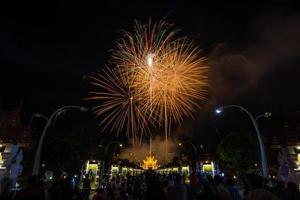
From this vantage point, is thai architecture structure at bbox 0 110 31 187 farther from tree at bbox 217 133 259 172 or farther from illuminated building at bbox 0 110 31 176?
tree at bbox 217 133 259 172

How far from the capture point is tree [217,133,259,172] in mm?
52812

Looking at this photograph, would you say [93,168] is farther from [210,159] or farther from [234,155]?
[210,159]

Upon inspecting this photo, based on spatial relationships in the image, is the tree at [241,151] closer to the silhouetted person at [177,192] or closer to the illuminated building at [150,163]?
the silhouetted person at [177,192]

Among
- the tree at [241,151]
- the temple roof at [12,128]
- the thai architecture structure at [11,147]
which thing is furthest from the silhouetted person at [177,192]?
the tree at [241,151]

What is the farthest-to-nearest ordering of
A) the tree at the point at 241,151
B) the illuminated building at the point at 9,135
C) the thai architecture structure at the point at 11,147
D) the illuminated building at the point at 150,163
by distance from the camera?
the illuminated building at the point at 150,163 → the tree at the point at 241,151 → the illuminated building at the point at 9,135 → the thai architecture structure at the point at 11,147

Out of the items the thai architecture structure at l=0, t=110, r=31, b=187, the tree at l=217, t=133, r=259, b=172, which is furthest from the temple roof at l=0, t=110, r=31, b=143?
the tree at l=217, t=133, r=259, b=172

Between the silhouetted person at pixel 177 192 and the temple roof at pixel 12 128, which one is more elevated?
the temple roof at pixel 12 128

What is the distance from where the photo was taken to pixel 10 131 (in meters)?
36.1

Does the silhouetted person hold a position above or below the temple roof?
below

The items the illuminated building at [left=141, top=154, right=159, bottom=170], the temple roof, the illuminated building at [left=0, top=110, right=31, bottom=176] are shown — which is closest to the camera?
the illuminated building at [left=0, top=110, right=31, bottom=176]

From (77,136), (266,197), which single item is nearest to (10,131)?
(77,136)

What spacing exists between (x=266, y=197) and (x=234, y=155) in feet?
172

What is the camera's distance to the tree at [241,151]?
2079 inches

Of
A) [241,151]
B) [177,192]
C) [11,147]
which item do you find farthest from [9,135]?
[241,151]
